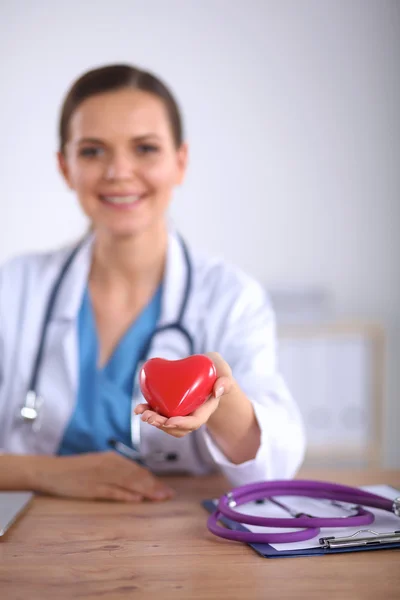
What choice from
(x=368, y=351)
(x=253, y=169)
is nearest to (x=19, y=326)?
(x=368, y=351)

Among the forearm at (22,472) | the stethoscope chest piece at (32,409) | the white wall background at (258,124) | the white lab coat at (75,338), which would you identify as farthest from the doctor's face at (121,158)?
the white wall background at (258,124)

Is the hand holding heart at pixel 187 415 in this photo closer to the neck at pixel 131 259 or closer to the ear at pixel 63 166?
the neck at pixel 131 259

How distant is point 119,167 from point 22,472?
58 cm

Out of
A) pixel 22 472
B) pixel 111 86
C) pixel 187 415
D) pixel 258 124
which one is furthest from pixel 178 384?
pixel 258 124

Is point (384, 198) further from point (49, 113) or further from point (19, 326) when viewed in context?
point (19, 326)

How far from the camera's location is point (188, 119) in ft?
8.97

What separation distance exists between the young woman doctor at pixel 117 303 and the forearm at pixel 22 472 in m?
0.17

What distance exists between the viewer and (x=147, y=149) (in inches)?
51.4

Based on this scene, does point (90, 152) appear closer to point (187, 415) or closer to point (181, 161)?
point (181, 161)

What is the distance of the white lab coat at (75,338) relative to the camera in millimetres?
1170

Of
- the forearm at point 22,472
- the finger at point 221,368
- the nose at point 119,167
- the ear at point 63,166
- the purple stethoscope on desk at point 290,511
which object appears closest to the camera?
the purple stethoscope on desk at point 290,511

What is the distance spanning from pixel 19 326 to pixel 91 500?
0.50m

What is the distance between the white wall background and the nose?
149 centimetres

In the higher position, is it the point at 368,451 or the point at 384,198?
the point at 384,198
